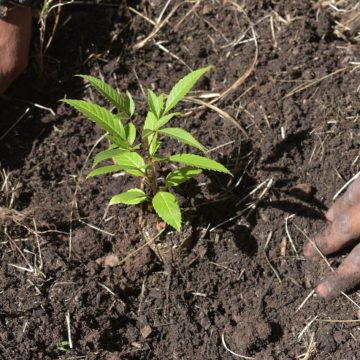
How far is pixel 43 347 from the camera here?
2303 mm

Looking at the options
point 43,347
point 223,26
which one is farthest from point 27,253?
point 223,26

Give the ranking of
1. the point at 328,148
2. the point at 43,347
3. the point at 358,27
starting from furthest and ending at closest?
the point at 358,27 < the point at 328,148 < the point at 43,347

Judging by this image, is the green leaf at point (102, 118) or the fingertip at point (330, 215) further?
the fingertip at point (330, 215)

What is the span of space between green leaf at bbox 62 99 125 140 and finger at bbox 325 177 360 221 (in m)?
0.88

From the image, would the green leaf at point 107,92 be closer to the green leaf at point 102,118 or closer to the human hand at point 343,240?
the green leaf at point 102,118

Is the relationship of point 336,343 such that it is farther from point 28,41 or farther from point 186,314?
point 28,41

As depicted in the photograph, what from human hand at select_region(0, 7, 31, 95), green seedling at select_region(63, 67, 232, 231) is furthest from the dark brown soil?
green seedling at select_region(63, 67, 232, 231)

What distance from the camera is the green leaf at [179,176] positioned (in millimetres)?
2336

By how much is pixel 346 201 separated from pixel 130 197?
808 mm

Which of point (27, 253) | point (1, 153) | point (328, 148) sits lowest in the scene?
point (27, 253)

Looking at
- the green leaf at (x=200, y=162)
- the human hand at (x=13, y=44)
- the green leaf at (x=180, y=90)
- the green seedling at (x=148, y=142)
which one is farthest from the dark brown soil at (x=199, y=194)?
the green leaf at (x=180, y=90)

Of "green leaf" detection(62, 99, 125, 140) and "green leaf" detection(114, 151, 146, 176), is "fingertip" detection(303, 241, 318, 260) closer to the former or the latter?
"green leaf" detection(114, 151, 146, 176)

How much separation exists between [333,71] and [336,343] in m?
1.12

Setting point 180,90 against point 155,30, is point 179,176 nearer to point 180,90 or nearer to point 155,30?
point 180,90
